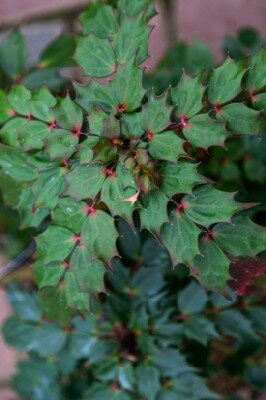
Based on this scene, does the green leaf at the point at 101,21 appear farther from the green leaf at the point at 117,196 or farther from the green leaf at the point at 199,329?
the green leaf at the point at 199,329

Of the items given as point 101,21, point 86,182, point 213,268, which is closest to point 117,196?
point 86,182

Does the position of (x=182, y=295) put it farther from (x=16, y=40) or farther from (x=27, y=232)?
(x=16, y=40)

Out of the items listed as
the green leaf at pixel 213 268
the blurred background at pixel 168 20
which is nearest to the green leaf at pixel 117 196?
the green leaf at pixel 213 268

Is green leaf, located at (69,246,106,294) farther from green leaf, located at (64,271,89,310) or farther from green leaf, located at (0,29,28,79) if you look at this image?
green leaf, located at (0,29,28,79)

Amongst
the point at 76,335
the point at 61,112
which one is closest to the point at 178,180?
the point at 61,112

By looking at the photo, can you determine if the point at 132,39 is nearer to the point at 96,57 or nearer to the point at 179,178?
the point at 96,57

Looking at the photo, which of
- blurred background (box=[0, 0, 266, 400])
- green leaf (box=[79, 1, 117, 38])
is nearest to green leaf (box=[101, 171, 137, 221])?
green leaf (box=[79, 1, 117, 38])
